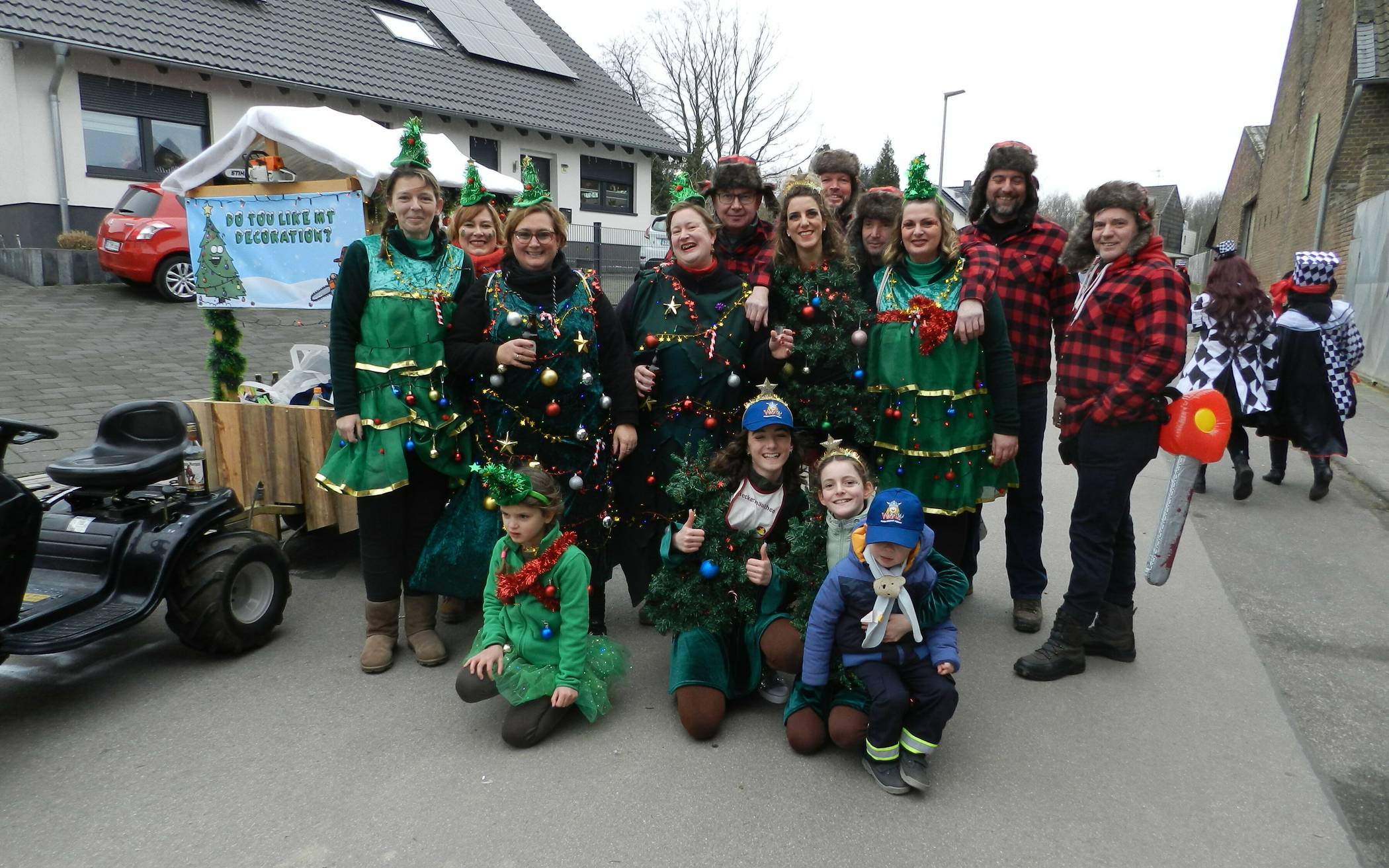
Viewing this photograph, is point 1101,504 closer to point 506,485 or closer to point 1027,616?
point 1027,616

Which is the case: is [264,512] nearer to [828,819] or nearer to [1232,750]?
[828,819]

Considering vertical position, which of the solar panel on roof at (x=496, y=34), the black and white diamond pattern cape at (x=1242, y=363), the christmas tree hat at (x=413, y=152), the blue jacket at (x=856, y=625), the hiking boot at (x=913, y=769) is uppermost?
the solar panel on roof at (x=496, y=34)

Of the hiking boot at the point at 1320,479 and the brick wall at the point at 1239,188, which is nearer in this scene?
the hiking boot at the point at 1320,479

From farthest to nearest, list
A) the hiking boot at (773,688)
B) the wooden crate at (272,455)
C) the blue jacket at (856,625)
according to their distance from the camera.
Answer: the wooden crate at (272,455), the hiking boot at (773,688), the blue jacket at (856,625)

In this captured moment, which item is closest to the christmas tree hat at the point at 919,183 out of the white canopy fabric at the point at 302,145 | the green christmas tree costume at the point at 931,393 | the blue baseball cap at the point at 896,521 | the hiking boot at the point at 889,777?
the green christmas tree costume at the point at 931,393

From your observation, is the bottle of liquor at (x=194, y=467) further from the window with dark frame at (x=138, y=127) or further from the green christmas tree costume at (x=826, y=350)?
the window with dark frame at (x=138, y=127)

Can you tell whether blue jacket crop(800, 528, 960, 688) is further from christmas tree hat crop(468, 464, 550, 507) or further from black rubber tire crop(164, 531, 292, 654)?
black rubber tire crop(164, 531, 292, 654)

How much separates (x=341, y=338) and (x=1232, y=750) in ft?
11.9

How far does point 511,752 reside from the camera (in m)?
3.12

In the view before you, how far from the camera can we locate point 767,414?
3361 mm

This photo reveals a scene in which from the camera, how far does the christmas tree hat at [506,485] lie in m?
3.21

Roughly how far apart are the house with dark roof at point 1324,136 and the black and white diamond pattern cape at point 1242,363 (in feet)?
33.3

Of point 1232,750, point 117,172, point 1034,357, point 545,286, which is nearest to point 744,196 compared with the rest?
point 545,286

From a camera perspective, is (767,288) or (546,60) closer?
(767,288)
